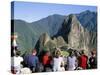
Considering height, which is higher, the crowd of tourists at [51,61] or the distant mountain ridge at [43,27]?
the distant mountain ridge at [43,27]

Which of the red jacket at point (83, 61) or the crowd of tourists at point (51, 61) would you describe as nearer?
the crowd of tourists at point (51, 61)

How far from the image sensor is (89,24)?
2.83 m

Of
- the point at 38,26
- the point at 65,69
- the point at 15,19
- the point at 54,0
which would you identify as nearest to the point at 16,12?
the point at 15,19

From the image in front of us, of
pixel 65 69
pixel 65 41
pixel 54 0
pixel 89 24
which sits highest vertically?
pixel 54 0

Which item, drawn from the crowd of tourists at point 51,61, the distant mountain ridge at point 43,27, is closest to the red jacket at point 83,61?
the crowd of tourists at point 51,61

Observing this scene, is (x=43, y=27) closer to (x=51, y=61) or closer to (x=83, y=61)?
(x=51, y=61)

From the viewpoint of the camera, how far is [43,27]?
2609 millimetres

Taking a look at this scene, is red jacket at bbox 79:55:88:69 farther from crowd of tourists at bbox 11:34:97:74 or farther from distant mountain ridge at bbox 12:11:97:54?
distant mountain ridge at bbox 12:11:97:54

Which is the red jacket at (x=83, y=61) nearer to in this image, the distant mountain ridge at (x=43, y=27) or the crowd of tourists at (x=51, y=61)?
the crowd of tourists at (x=51, y=61)

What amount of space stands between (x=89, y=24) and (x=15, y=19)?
79cm

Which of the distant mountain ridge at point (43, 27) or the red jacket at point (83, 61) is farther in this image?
the red jacket at point (83, 61)

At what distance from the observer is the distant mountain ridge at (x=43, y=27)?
2.50 m

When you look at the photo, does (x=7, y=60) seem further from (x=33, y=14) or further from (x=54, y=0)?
(x=54, y=0)

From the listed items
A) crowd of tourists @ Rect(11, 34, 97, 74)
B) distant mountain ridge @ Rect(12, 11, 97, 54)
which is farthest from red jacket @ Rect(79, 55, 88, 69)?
distant mountain ridge @ Rect(12, 11, 97, 54)
